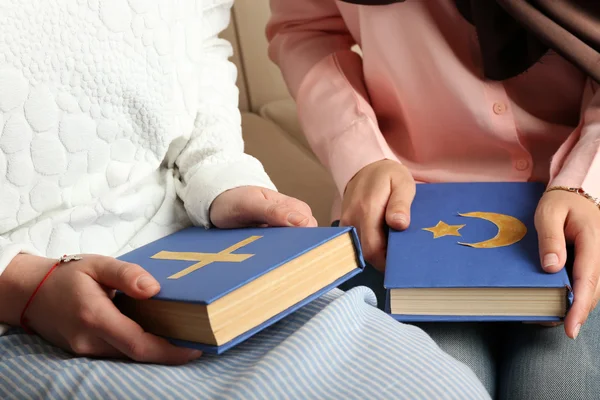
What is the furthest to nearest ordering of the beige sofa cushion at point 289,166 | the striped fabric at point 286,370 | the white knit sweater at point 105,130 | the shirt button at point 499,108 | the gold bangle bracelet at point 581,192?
the beige sofa cushion at point 289,166 < the shirt button at point 499,108 < the gold bangle bracelet at point 581,192 < the white knit sweater at point 105,130 < the striped fabric at point 286,370

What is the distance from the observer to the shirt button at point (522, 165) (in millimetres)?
885

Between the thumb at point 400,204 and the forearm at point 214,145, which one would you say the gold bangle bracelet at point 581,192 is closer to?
the thumb at point 400,204

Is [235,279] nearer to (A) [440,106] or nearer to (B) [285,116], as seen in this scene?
(A) [440,106]

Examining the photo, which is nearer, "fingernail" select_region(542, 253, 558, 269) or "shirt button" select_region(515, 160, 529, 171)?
"fingernail" select_region(542, 253, 558, 269)

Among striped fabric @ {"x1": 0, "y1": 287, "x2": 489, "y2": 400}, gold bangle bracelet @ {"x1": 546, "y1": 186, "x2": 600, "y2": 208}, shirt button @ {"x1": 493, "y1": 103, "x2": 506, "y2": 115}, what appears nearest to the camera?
striped fabric @ {"x1": 0, "y1": 287, "x2": 489, "y2": 400}

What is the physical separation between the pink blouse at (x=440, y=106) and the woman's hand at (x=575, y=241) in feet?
0.33

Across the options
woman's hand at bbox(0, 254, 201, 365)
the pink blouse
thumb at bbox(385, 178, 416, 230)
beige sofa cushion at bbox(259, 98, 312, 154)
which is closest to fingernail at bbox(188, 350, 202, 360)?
woman's hand at bbox(0, 254, 201, 365)

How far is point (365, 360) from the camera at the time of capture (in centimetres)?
52

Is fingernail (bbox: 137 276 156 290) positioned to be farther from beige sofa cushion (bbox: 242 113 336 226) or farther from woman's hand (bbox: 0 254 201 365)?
beige sofa cushion (bbox: 242 113 336 226)

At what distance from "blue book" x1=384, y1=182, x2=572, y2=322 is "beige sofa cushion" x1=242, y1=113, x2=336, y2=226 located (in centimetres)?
36

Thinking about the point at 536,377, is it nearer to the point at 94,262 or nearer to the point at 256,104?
the point at 94,262

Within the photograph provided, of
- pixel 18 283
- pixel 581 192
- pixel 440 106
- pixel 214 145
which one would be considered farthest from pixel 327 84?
pixel 18 283

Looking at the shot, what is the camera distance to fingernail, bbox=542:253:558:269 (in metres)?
0.65

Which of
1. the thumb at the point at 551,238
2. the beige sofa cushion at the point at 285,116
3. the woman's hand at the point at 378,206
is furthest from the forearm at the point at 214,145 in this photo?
the beige sofa cushion at the point at 285,116
